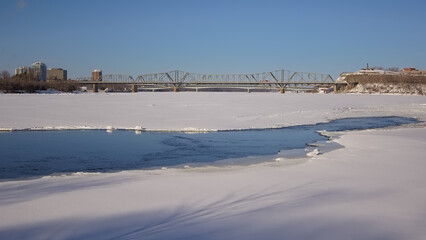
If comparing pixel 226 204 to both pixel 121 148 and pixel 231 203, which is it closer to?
pixel 231 203

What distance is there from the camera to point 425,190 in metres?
5.55

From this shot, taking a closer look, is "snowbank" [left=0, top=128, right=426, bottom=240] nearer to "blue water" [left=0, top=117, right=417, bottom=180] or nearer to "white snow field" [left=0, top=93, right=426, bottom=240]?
"white snow field" [left=0, top=93, right=426, bottom=240]

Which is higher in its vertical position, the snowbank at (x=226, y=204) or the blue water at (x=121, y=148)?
the snowbank at (x=226, y=204)

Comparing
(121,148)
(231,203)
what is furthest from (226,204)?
(121,148)

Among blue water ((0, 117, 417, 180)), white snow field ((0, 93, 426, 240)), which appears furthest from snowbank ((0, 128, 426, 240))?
blue water ((0, 117, 417, 180))

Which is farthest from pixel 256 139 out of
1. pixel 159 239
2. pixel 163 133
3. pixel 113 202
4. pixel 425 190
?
pixel 159 239

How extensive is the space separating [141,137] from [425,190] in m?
9.68

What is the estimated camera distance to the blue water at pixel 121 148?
825 cm

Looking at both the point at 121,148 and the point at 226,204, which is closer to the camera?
the point at 226,204

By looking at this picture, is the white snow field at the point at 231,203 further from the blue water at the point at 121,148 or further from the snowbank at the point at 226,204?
the blue water at the point at 121,148

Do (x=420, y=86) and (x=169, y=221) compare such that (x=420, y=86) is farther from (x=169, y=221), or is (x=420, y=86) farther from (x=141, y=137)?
(x=169, y=221)

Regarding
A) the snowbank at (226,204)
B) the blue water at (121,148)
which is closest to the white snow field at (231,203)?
the snowbank at (226,204)

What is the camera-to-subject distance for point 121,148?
10898mm

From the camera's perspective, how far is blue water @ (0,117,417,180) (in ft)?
27.1
